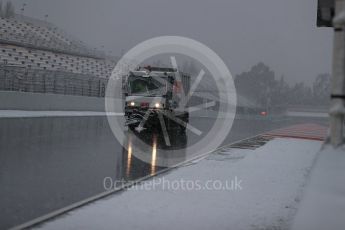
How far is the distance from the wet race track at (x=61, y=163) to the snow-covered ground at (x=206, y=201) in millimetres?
720

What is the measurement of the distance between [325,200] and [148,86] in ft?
54.2

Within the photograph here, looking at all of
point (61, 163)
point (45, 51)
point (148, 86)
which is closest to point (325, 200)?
point (61, 163)

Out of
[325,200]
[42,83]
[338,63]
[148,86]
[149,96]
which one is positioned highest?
[42,83]

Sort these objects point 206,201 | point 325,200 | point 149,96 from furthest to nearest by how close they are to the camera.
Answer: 1. point 149,96
2. point 206,201
3. point 325,200

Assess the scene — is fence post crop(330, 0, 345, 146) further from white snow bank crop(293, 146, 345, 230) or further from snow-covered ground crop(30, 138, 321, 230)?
snow-covered ground crop(30, 138, 321, 230)

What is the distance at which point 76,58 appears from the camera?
217ft

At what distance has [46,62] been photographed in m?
57.2

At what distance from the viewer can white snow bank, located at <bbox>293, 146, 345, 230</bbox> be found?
3090 millimetres

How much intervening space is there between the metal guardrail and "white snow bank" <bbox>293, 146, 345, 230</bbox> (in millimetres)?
24552

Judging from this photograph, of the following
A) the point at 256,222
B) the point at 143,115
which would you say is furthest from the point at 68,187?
the point at 143,115

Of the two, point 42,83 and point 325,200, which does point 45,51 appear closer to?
point 42,83

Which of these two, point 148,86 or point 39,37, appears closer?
point 148,86

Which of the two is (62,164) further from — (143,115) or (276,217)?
(143,115)

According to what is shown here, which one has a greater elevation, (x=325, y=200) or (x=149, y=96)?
(x=149, y=96)
